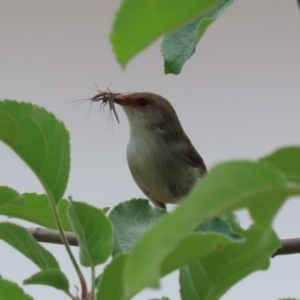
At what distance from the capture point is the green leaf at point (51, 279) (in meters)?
0.28

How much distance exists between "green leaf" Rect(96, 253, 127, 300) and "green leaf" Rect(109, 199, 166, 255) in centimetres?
5

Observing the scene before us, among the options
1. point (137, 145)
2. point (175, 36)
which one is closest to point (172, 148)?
point (137, 145)

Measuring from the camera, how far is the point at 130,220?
0.31 m

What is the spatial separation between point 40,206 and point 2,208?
3cm

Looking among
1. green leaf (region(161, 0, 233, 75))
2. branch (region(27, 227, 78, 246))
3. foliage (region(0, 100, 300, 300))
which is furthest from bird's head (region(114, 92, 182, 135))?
foliage (region(0, 100, 300, 300))

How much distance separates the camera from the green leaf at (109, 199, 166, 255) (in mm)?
302

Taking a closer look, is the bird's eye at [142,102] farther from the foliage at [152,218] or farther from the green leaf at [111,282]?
the green leaf at [111,282]

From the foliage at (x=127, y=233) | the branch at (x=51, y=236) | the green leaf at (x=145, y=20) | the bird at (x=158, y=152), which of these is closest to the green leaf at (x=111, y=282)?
the foliage at (x=127, y=233)

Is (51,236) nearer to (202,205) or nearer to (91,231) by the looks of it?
(91,231)

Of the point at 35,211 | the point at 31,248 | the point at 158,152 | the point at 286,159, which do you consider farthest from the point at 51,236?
the point at 158,152

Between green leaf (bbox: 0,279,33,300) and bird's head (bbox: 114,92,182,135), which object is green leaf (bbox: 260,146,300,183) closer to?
green leaf (bbox: 0,279,33,300)

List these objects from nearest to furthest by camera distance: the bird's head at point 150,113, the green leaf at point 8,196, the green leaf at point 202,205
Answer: the green leaf at point 202,205
the green leaf at point 8,196
the bird's head at point 150,113

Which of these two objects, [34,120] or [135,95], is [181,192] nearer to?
[135,95]

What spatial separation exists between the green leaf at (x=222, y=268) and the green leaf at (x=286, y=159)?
0.23 ft
